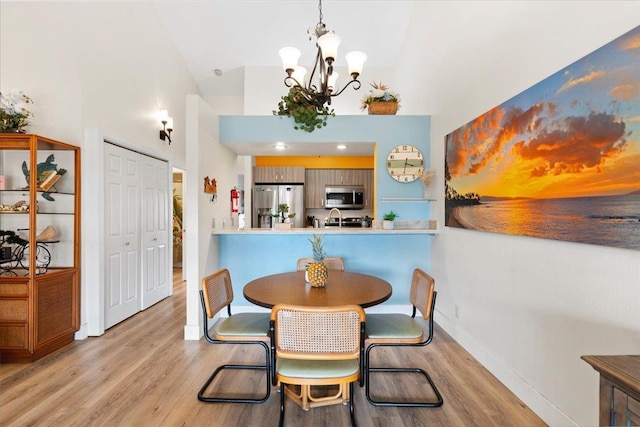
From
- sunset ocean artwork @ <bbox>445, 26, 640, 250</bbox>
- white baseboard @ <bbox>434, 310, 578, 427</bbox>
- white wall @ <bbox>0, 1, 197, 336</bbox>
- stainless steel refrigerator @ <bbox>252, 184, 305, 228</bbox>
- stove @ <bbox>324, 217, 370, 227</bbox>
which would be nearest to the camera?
sunset ocean artwork @ <bbox>445, 26, 640, 250</bbox>

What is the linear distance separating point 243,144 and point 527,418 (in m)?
3.58

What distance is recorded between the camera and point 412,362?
8.39ft

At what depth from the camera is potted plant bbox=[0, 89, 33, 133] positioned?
2.63m

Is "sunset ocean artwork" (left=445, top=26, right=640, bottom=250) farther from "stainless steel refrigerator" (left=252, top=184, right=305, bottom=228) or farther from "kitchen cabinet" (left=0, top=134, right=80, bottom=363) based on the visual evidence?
"stainless steel refrigerator" (left=252, top=184, right=305, bottom=228)

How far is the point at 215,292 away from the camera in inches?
82.6

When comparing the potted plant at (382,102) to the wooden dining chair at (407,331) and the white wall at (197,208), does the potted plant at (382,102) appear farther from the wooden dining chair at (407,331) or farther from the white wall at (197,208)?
the wooden dining chair at (407,331)

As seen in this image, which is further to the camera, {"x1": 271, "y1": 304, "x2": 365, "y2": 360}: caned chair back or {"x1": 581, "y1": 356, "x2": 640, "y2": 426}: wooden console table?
{"x1": 271, "y1": 304, "x2": 365, "y2": 360}: caned chair back

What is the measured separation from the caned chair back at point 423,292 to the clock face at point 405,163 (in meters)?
1.57

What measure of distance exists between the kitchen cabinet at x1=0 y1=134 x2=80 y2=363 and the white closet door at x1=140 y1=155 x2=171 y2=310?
3.36 feet

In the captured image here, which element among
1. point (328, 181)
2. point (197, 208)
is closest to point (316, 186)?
point (328, 181)

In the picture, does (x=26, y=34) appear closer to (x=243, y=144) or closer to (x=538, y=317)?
(x=243, y=144)

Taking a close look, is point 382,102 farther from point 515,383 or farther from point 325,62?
point 515,383

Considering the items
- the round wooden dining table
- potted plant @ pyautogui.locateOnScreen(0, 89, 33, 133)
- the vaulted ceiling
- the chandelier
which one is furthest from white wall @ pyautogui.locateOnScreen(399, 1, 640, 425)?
potted plant @ pyautogui.locateOnScreen(0, 89, 33, 133)

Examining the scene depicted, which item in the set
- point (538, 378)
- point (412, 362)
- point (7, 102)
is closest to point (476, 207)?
point (538, 378)
